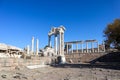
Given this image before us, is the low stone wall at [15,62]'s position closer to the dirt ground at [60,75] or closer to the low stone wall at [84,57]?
the dirt ground at [60,75]

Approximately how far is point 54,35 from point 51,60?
18.0 metres

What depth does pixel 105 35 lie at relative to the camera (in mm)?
32438

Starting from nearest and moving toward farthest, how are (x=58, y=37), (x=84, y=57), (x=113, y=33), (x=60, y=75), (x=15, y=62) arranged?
1. (x=60, y=75)
2. (x=15, y=62)
3. (x=113, y=33)
4. (x=84, y=57)
5. (x=58, y=37)


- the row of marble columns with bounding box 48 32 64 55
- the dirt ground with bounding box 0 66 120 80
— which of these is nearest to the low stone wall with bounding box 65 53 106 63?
the row of marble columns with bounding box 48 32 64 55

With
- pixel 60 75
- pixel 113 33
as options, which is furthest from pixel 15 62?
pixel 113 33

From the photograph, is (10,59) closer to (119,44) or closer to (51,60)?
(51,60)

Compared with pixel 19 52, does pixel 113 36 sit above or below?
above

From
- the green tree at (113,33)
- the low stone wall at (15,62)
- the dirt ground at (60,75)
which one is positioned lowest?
the dirt ground at (60,75)

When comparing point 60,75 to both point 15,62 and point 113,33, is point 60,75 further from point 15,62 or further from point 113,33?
point 113,33

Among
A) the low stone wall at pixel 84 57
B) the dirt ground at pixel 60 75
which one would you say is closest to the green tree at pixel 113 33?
the low stone wall at pixel 84 57

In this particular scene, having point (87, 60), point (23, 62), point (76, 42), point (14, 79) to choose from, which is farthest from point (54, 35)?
point (14, 79)

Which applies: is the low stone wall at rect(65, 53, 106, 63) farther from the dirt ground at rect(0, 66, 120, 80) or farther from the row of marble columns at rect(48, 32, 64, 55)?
the dirt ground at rect(0, 66, 120, 80)

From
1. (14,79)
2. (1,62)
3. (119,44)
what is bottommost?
(14,79)

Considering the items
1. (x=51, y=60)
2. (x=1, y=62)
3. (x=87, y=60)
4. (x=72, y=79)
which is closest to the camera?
(x=72, y=79)
